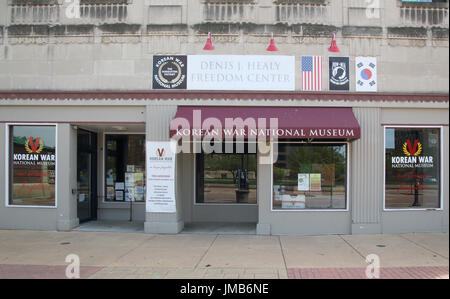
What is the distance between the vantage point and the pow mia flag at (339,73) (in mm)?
10445

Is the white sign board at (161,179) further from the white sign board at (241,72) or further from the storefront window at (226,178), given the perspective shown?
the storefront window at (226,178)

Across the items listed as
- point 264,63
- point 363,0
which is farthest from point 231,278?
point 363,0

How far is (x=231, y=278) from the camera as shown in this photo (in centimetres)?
654

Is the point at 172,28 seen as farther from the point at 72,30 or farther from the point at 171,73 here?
the point at 72,30

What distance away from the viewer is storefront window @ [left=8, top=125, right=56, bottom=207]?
35.8 ft

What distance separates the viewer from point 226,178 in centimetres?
1249

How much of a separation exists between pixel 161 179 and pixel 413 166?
279 inches

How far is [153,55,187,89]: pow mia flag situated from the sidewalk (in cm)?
413

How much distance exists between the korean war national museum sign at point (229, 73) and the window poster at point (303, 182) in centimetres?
245

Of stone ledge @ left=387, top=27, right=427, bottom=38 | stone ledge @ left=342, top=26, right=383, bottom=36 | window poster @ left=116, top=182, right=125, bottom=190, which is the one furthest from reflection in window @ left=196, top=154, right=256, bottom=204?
stone ledge @ left=387, top=27, right=427, bottom=38

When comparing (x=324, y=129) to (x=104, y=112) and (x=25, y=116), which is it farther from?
(x=25, y=116)

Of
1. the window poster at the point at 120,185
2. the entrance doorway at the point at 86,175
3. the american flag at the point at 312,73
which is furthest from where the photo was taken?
the window poster at the point at 120,185

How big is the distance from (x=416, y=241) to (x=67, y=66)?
1038cm

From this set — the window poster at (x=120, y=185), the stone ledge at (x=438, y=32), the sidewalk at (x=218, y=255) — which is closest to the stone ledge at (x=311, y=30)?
the stone ledge at (x=438, y=32)
